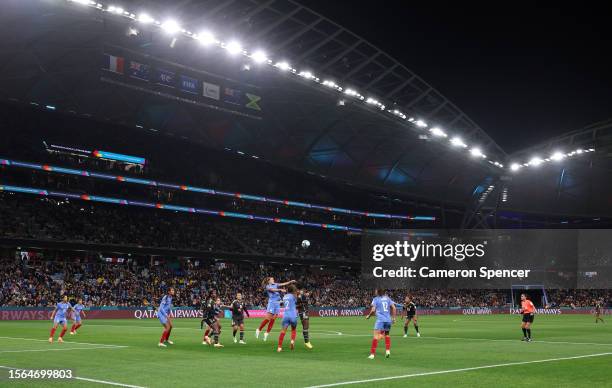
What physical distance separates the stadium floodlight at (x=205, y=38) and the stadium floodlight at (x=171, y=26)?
65.8 inches

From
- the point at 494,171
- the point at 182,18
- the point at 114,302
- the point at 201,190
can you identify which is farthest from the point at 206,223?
the point at 182,18

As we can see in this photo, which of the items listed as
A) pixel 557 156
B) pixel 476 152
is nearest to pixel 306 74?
pixel 476 152

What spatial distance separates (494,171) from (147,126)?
4458cm

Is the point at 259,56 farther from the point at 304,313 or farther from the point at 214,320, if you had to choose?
the point at 304,313

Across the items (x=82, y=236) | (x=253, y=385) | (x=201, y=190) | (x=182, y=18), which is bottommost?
(x=253, y=385)

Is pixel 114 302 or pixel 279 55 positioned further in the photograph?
pixel 114 302

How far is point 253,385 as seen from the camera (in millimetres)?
15367

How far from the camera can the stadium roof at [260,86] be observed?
45531 millimetres

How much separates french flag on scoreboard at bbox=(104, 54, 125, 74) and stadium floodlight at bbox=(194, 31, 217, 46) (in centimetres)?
750

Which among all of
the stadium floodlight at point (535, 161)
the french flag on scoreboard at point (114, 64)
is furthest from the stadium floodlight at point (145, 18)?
the stadium floodlight at point (535, 161)

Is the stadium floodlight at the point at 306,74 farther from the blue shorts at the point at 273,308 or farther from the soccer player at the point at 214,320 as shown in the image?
the soccer player at the point at 214,320

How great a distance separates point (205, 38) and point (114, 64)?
27.0 feet

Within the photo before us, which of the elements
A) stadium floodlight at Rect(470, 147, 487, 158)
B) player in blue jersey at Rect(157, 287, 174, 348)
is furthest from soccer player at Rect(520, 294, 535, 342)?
stadium floodlight at Rect(470, 147, 487, 158)

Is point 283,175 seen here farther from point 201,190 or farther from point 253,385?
point 253,385
